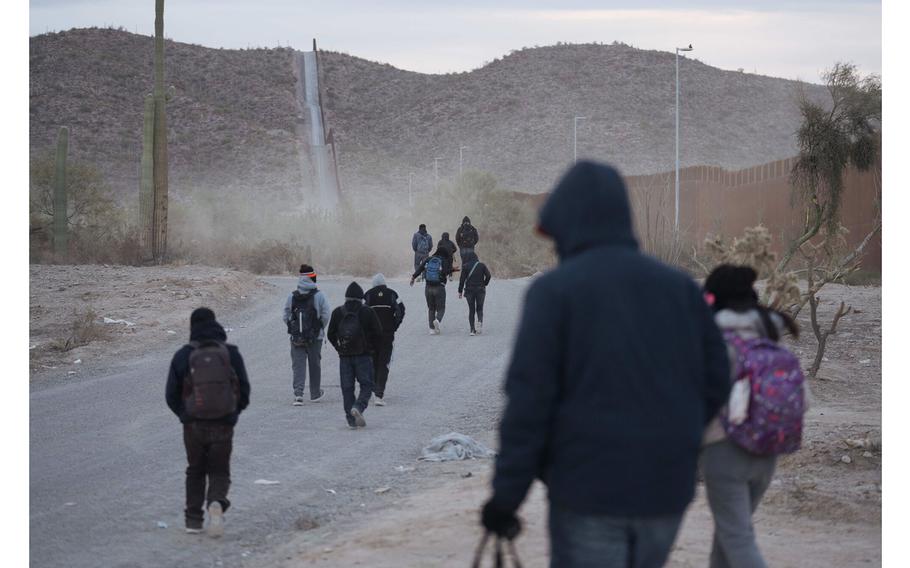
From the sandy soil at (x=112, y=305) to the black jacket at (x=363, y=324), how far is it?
6.50 m

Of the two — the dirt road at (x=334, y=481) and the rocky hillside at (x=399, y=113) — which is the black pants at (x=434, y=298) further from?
the rocky hillside at (x=399, y=113)

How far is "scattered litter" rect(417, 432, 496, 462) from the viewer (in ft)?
38.3

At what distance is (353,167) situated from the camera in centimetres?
9000

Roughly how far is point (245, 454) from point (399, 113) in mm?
95756

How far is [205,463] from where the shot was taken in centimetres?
855

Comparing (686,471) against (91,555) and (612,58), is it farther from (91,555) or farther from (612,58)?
(612,58)

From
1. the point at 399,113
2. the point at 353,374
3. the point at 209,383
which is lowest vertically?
the point at 353,374

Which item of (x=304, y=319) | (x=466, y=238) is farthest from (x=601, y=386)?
(x=466, y=238)

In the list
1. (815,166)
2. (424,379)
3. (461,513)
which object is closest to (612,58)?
(815,166)

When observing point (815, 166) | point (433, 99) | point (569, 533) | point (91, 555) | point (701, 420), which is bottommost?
point (91, 555)

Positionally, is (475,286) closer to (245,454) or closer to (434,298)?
(434,298)

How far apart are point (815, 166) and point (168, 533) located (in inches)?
684

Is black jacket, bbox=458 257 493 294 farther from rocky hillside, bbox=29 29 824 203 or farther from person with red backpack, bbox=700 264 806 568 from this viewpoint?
rocky hillside, bbox=29 29 824 203

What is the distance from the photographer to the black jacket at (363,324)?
13.2m
